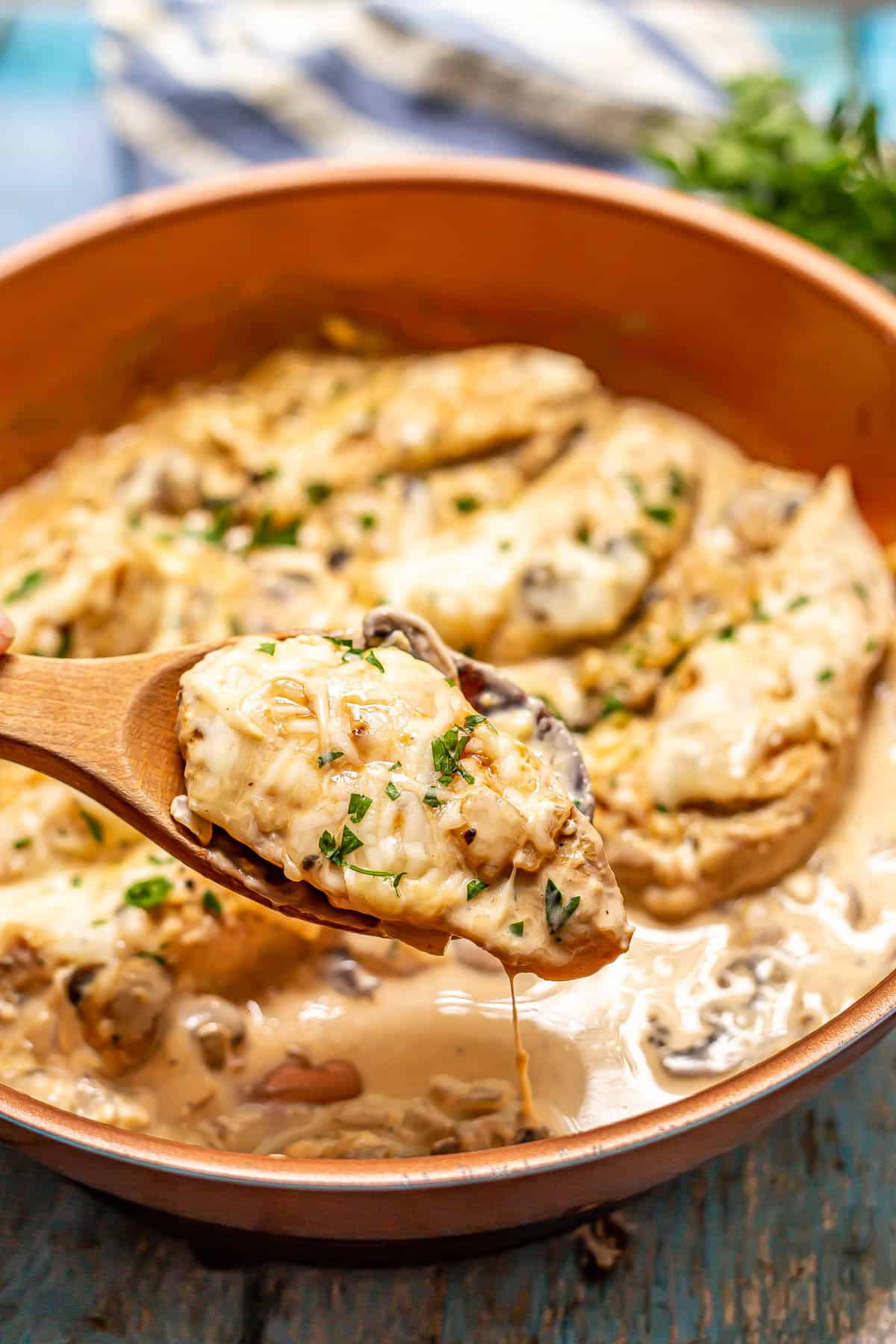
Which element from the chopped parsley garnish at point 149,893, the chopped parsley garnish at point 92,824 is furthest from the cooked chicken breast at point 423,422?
the chopped parsley garnish at point 149,893

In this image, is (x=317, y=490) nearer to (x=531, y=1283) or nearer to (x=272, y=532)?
(x=272, y=532)

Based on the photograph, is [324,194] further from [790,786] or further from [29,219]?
[790,786]

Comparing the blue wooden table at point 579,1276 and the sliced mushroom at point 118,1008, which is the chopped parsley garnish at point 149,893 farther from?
the blue wooden table at point 579,1276

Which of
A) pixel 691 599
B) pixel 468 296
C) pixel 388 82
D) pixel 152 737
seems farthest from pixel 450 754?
pixel 388 82

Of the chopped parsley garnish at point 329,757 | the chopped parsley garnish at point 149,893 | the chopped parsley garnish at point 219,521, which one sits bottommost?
the chopped parsley garnish at point 149,893

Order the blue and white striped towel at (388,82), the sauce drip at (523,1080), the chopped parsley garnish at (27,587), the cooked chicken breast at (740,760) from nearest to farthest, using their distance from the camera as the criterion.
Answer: the sauce drip at (523,1080), the cooked chicken breast at (740,760), the chopped parsley garnish at (27,587), the blue and white striped towel at (388,82)

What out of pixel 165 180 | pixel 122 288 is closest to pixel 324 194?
pixel 122 288

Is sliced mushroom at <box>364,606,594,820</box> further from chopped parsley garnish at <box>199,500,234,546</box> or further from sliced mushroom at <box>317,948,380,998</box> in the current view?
chopped parsley garnish at <box>199,500,234,546</box>
